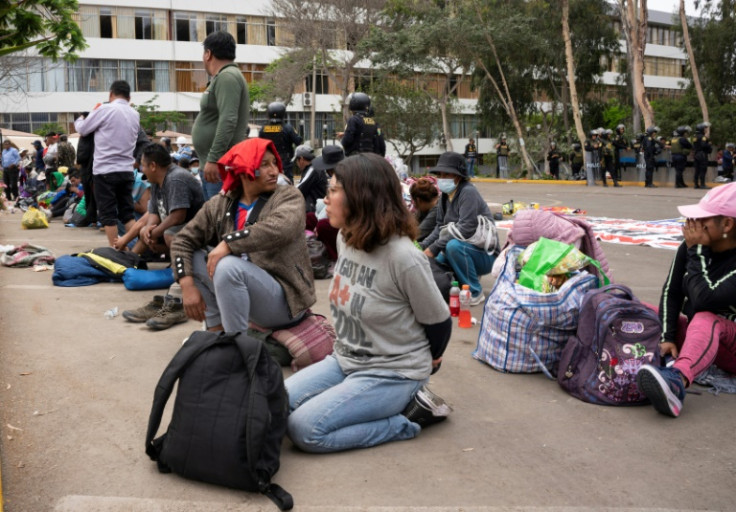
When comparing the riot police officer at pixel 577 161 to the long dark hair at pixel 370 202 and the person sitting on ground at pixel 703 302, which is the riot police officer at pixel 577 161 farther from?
the long dark hair at pixel 370 202

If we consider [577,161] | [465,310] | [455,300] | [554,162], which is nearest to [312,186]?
[455,300]

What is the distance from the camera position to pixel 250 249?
13.8 ft

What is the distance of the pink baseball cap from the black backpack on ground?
2.45m

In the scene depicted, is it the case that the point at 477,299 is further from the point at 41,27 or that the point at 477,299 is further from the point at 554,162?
the point at 554,162

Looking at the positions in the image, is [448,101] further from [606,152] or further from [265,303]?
[265,303]

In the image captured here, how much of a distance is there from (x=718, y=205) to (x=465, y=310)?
230 cm

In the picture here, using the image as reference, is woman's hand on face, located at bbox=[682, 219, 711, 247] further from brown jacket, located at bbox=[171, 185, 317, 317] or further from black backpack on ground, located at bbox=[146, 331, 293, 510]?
black backpack on ground, located at bbox=[146, 331, 293, 510]

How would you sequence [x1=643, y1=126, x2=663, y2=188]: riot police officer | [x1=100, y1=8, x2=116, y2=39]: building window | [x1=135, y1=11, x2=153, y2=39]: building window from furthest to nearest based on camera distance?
[x1=135, y1=11, x2=153, y2=39]: building window
[x1=100, y1=8, x2=116, y2=39]: building window
[x1=643, y1=126, x2=663, y2=188]: riot police officer

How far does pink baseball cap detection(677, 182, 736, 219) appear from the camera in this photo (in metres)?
4.04

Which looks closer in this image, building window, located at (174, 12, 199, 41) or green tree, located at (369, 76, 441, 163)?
green tree, located at (369, 76, 441, 163)

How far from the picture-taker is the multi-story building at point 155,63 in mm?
45875

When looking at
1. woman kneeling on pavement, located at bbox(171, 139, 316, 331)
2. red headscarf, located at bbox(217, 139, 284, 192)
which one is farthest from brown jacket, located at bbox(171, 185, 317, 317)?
red headscarf, located at bbox(217, 139, 284, 192)

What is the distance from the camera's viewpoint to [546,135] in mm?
36750

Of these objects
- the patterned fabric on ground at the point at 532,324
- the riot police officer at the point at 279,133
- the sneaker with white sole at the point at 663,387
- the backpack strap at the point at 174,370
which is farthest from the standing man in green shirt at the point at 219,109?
the riot police officer at the point at 279,133
